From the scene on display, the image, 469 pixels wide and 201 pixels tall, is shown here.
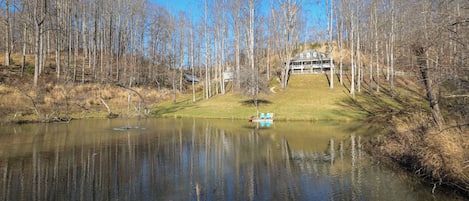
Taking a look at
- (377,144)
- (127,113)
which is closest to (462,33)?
(377,144)

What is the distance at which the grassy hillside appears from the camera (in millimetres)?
34531

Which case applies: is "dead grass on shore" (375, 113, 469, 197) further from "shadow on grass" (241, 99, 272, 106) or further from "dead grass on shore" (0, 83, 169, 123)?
"shadow on grass" (241, 99, 272, 106)

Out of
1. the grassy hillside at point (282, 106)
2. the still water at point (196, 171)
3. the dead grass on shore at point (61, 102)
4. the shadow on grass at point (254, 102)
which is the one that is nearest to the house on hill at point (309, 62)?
the grassy hillside at point (282, 106)

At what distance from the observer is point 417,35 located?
11.4m

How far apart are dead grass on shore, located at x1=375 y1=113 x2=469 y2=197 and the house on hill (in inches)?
2111

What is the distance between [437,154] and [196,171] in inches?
328

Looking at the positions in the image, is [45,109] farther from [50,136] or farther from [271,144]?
[271,144]

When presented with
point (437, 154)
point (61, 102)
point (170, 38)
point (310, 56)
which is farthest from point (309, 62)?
point (437, 154)

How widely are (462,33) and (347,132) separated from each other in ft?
52.8

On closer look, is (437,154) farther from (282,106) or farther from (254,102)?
(254,102)

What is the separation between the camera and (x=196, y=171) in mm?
12352

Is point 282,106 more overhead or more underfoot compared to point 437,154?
more overhead

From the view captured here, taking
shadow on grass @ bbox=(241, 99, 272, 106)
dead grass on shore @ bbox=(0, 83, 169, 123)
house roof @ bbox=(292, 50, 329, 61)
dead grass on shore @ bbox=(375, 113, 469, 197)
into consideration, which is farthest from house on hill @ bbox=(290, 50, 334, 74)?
dead grass on shore @ bbox=(375, 113, 469, 197)

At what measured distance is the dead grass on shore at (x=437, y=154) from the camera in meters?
9.73
